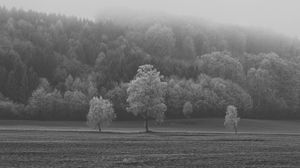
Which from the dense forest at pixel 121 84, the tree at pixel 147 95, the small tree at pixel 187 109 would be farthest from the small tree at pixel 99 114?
the small tree at pixel 187 109

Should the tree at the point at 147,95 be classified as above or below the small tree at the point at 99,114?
above

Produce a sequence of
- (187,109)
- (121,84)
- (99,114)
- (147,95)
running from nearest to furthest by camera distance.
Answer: (147,95) < (99,114) < (187,109) < (121,84)

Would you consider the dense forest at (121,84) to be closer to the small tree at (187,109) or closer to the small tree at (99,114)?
the small tree at (187,109)

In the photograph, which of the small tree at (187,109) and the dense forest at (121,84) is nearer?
the small tree at (187,109)

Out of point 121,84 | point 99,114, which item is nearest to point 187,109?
point 121,84

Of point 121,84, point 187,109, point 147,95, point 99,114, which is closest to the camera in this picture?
point 147,95

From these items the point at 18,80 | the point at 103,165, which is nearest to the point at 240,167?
the point at 103,165

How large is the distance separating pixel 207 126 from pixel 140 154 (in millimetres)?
84742

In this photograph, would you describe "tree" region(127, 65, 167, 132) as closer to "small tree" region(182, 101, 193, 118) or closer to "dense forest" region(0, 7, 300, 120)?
"small tree" region(182, 101, 193, 118)

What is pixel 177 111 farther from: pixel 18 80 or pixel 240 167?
pixel 240 167

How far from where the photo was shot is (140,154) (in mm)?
41906

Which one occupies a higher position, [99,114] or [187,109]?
[187,109]

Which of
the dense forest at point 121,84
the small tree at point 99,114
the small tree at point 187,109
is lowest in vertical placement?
the small tree at point 99,114

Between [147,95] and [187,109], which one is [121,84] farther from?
[147,95]
